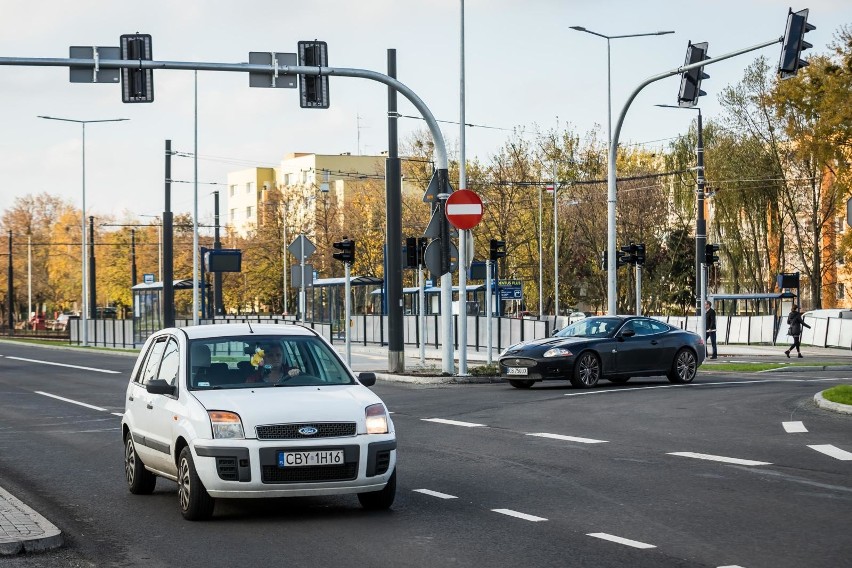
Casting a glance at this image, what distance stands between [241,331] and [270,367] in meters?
0.55

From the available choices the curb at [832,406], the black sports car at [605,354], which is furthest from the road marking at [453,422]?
the black sports car at [605,354]

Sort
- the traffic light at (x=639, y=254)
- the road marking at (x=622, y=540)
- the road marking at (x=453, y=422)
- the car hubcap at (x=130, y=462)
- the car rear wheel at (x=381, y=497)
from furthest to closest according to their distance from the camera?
the traffic light at (x=639, y=254)
the road marking at (x=453, y=422)
the car hubcap at (x=130, y=462)
the car rear wheel at (x=381, y=497)
the road marking at (x=622, y=540)

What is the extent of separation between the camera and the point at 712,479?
12375mm

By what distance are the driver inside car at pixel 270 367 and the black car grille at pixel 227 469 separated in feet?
3.63

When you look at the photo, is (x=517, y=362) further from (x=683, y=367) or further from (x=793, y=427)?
(x=793, y=427)

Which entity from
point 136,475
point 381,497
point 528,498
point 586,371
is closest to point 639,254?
point 586,371

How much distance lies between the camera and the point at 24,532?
9430mm

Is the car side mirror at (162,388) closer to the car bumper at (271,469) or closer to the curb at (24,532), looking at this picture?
the car bumper at (271,469)

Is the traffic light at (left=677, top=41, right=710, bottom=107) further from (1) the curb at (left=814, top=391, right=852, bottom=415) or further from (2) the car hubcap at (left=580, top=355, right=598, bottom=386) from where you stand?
(1) the curb at (left=814, top=391, right=852, bottom=415)

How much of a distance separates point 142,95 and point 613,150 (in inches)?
486

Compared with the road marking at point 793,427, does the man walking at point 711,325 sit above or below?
above

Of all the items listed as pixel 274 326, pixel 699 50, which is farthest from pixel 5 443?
pixel 699 50

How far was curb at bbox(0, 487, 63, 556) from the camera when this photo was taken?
29.6 feet

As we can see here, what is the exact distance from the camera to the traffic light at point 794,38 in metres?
21.7
